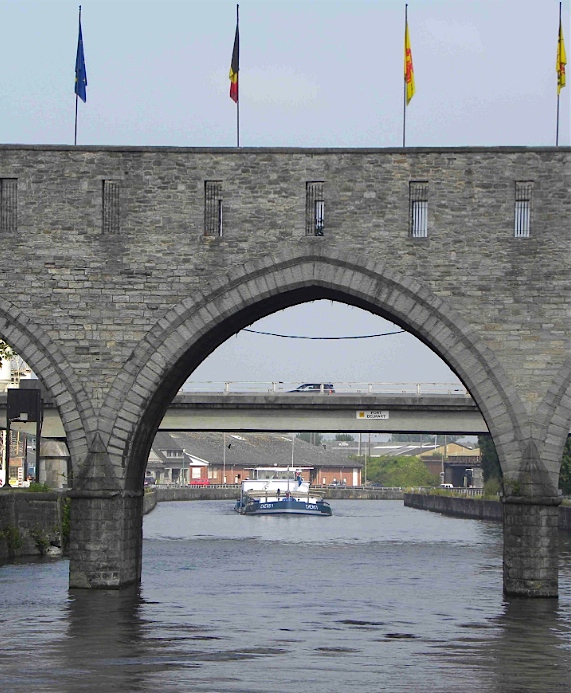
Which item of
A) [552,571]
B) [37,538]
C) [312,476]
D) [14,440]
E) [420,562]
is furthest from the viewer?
[312,476]

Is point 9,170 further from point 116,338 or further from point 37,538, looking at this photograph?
point 37,538

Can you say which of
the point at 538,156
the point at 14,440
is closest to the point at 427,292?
the point at 538,156

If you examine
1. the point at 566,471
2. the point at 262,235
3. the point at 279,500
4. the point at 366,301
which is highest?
the point at 262,235

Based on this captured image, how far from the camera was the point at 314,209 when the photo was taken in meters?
26.2

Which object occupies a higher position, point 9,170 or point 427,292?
point 9,170

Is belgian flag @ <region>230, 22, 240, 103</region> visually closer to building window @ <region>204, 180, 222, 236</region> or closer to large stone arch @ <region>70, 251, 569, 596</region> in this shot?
building window @ <region>204, 180, 222, 236</region>

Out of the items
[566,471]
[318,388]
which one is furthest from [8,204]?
[566,471]

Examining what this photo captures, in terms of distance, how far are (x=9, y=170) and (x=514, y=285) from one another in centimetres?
926

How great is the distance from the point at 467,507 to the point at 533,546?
5965 cm

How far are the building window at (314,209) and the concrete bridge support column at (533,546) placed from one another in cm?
578

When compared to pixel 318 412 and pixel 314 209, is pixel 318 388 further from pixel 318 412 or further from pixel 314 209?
pixel 314 209

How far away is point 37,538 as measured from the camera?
37.9 m

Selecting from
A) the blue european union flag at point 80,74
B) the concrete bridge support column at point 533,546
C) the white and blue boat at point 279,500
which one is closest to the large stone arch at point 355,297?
the concrete bridge support column at point 533,546

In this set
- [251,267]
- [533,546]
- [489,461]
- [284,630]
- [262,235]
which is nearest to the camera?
[284,630]
